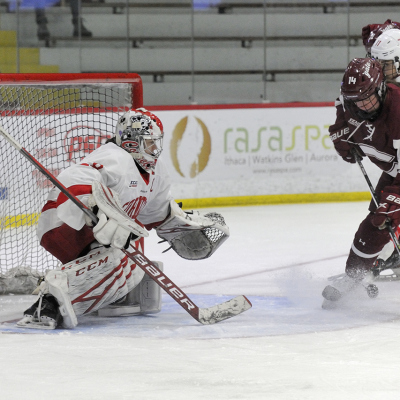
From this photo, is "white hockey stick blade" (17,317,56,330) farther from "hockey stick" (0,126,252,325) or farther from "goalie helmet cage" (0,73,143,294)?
"goalie helmet cage" (0,73,143,294)

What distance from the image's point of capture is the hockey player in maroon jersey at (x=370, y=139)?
121 inches

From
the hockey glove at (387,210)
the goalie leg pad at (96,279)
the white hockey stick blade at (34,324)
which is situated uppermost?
the hockey glove at (387,210)

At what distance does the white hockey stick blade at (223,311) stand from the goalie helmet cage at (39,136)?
93 cm

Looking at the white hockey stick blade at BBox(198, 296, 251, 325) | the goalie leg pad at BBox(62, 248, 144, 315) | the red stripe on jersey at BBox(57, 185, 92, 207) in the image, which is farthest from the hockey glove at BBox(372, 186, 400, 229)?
the red stripe on jersey at BBox(57, 185, 92, 207)

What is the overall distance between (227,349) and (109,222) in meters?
0.56

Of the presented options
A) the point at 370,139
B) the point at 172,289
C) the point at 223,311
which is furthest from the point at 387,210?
the point at 172,289

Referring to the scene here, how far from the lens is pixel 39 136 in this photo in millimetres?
3969

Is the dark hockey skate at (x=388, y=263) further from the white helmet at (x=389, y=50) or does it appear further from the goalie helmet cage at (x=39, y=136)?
the goalie helmet cage at (x=39, y=136)

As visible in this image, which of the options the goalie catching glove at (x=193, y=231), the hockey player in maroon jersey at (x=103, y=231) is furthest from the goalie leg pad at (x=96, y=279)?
the goalie catching glove at (x=193, y=231)

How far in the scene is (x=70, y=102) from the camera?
3.88 m

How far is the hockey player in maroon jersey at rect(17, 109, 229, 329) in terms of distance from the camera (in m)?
2.79

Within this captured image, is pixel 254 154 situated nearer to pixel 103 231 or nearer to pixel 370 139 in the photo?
pixel 370 139

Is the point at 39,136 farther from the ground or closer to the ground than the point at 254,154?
farther from the ground

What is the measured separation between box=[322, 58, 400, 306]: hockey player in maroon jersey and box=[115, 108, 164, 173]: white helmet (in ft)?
2.40
